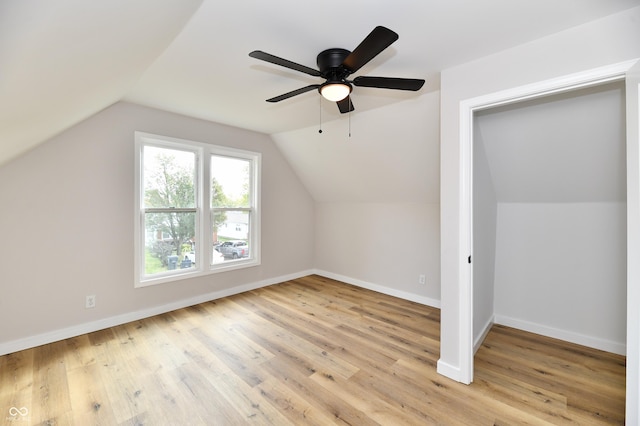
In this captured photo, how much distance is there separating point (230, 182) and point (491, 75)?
3.44m

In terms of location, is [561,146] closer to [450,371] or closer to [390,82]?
[390,82]

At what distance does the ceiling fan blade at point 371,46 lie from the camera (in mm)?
1398

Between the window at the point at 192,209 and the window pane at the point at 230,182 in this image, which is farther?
the window pane at the point at 230,182

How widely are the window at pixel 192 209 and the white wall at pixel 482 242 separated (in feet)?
10.2

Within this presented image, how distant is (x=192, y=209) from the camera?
377 centimetres

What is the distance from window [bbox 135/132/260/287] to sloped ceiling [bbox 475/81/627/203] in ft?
10.7

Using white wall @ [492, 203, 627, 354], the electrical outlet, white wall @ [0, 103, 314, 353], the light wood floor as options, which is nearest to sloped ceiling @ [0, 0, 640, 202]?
white wall @ [0, 103, 314, 353]

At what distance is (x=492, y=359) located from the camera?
2.51m

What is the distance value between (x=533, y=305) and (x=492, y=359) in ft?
3.12

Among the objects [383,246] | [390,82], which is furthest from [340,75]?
[383,246]

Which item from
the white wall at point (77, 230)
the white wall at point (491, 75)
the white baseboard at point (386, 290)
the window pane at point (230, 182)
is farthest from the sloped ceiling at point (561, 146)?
the white wall at point (77, 230)

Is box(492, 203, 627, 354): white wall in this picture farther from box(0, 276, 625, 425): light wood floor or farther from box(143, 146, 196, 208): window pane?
box(143, 146, 196, 208): window pane

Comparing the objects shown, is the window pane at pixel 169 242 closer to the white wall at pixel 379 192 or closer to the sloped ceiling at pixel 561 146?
the white wall at pixel 379 192

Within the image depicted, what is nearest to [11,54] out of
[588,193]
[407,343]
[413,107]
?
[413,107]
